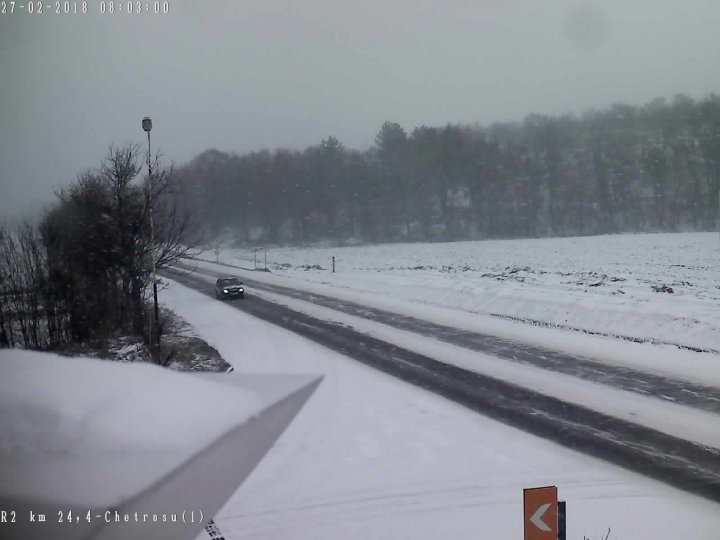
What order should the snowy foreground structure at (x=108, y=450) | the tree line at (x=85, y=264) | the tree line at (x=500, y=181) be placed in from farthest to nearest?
the tree line at (x=500, y=181), the tree line at (x=85, y=264), the snowy foreground structure at (x=108, y=450)

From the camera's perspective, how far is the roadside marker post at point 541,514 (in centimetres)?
387

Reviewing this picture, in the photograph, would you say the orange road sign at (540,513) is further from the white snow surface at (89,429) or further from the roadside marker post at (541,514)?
the white snow surface at (89,429)

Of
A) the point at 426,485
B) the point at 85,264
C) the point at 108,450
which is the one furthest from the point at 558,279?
the point at 108,450

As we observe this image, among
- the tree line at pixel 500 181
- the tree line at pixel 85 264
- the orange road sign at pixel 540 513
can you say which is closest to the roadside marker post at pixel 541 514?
the orange road sign at pixel 540 513

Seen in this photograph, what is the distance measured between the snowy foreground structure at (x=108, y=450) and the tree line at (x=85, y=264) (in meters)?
1.57

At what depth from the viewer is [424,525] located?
16.5 ft

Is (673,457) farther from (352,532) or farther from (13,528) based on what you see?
(13,528)

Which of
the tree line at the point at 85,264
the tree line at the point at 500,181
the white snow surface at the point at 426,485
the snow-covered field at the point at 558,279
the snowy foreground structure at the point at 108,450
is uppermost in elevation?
the tree line at the point at 500,181

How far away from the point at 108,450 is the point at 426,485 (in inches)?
132

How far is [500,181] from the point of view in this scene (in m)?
51.4

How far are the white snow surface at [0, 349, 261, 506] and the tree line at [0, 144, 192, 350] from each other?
1701 millimetres

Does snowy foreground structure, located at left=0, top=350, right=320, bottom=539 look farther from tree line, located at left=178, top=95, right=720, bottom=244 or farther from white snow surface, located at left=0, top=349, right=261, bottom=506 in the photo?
tree line, located at left=178, top=95, right=720, bottom=244

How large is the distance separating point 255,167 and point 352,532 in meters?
17.4

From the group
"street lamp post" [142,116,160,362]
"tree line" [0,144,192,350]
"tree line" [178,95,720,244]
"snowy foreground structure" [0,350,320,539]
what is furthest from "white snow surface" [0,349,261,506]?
"tree line" [178,95,720,244]
